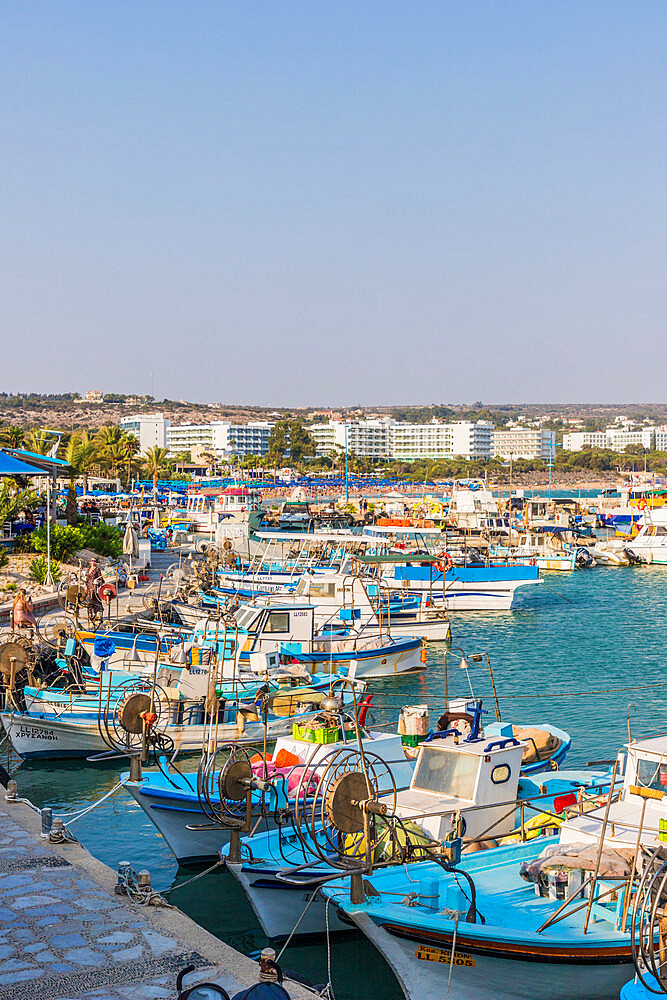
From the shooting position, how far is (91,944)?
30.9 ft

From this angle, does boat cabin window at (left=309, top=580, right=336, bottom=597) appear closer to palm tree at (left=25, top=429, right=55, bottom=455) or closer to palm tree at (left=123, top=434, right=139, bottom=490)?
palm tree at (left=25, top=429, right=55, bottom=455)

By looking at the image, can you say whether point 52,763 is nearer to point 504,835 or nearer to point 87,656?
point 87,656

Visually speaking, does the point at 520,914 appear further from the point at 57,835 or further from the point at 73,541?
the point at 73,541

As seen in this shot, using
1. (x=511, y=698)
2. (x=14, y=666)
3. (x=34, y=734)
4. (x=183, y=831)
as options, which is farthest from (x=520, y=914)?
(x=511, y=698)

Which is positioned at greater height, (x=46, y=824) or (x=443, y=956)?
(x=46, y=824)

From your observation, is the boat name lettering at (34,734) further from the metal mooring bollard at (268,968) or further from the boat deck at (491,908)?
the metal mooring bollard at (268,968)

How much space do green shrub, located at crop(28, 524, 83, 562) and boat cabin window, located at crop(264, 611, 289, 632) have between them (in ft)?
48.9

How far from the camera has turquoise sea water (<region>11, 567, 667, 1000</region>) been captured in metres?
12.8

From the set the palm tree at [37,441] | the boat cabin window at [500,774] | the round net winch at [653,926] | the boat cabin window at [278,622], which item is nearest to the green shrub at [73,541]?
the palm tree at [37,441]

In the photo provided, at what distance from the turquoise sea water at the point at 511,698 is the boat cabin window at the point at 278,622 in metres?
3.07

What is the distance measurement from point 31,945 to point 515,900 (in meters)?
4.98

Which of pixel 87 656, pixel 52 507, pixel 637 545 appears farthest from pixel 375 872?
pixel 637 545

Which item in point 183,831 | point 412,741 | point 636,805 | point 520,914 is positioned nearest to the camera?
point 520,914

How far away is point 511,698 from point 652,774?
624 inches
